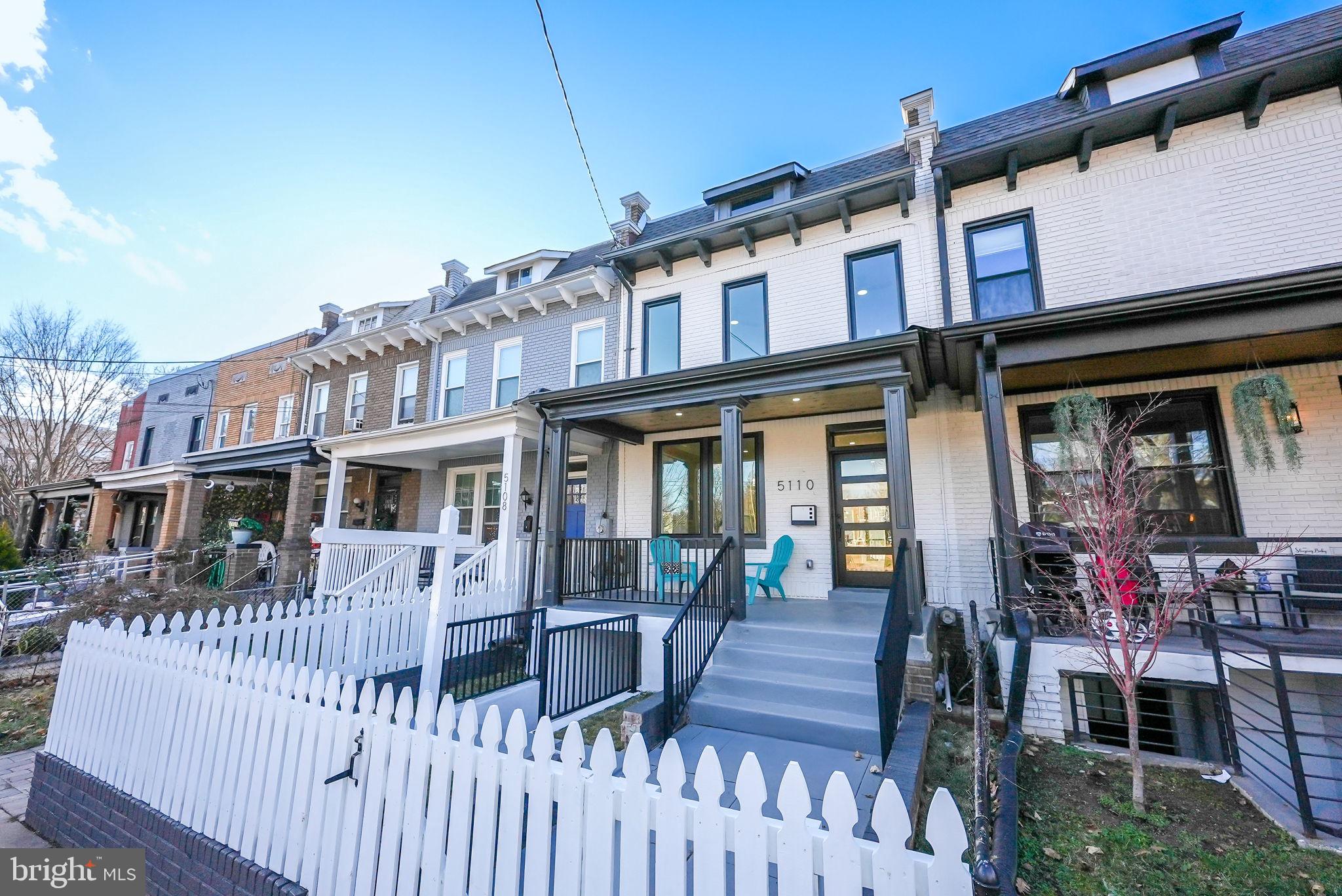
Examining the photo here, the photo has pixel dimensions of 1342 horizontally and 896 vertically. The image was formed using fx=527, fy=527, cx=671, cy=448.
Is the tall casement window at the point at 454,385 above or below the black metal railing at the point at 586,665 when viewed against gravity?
above

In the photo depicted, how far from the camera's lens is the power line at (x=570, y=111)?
5348 mm

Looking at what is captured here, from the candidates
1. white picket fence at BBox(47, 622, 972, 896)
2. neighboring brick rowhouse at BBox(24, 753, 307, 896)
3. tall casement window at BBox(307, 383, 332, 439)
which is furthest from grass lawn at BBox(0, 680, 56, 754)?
tall casement window at BBox(307, 383, 332, 439)

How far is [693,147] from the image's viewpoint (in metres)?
9.02

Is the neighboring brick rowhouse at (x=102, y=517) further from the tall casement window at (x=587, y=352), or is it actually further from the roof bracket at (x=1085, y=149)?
the roof bracket at (x=1085, y=149)

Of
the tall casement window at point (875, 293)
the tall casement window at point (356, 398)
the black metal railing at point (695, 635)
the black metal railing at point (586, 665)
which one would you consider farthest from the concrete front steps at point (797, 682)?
the tall casement window at point (356, 398)

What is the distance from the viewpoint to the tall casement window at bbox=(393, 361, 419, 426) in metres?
13.0

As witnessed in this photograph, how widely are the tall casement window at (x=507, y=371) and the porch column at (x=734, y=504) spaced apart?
5.90 metres

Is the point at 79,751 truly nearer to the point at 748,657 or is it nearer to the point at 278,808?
the point at 278,808

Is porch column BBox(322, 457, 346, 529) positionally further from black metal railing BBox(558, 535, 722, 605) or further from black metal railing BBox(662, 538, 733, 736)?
black metal railing BBox(662, 538, 733, 736)

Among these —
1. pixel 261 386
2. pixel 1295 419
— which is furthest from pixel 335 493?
pixel 1295 419

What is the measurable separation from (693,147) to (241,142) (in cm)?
851

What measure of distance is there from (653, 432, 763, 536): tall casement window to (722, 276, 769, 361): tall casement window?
1.47 metres

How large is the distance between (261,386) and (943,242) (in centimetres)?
1905

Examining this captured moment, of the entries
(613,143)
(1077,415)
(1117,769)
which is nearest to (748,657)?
(1117,769)
